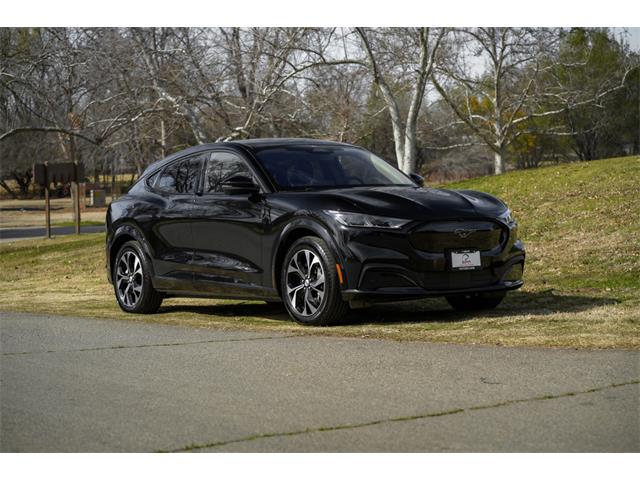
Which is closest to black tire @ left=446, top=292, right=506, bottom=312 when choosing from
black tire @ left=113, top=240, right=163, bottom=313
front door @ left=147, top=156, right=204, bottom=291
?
front door @ left=147, top=156, right=204, bottom=291

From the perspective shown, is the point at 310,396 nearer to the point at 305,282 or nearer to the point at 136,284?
the point at 305,282

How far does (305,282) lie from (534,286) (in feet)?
12.8

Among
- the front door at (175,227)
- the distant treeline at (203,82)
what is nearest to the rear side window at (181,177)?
the front door at (175,227)

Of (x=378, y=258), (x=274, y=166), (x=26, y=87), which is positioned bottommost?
(x=378, y=258)

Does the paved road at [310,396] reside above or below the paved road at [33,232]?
above

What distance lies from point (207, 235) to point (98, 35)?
1504cm

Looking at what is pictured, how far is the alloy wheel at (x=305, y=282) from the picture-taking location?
10.2m

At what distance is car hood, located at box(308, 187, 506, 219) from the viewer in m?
10.0

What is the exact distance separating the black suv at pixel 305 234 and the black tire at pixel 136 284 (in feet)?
0.06

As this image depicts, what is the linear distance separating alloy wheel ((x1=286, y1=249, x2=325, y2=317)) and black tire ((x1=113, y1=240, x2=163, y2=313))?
230cm

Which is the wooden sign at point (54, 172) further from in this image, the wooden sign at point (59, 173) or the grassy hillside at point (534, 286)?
the grassy hillside at point (534, 286)

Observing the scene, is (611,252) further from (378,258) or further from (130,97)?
(130,97)

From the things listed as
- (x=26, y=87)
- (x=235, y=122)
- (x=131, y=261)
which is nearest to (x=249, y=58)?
(x=235, y=122)

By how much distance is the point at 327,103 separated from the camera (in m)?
26.1
